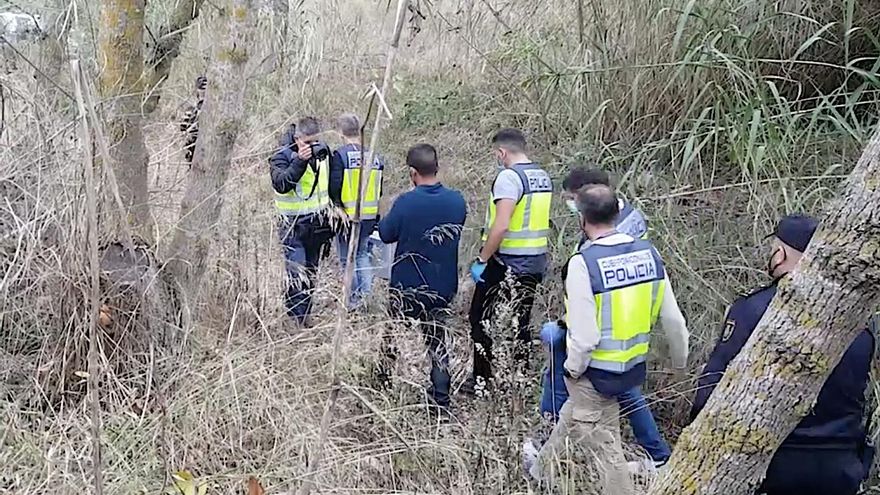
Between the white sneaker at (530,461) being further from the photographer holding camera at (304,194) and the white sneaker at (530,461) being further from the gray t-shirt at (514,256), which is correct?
the photographer holding camera at (304,194)

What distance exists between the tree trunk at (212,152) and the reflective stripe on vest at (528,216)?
4.39 ft

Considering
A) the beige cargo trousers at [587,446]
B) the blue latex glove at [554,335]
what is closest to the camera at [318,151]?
the blue latex glove at [554,335]

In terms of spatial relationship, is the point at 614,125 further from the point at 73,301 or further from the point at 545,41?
the point at 73,301

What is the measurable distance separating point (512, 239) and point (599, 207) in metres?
1.11

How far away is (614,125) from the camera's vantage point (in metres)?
5.49

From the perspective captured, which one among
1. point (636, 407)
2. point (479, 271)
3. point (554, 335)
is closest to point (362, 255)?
point (479, 271)

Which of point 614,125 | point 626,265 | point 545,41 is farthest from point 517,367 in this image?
point 545,41

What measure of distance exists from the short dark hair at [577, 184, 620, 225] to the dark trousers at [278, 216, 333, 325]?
1425 mm

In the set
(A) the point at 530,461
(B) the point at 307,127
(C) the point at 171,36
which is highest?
(C) the point at 171,36

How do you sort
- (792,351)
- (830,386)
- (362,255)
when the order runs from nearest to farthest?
(792,351) → (830,386) → (362,255)

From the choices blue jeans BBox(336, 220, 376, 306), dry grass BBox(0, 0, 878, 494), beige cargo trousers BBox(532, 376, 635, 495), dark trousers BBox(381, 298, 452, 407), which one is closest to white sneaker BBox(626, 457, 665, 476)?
beige cargo trousers BBox(532, 376, 635, 495)

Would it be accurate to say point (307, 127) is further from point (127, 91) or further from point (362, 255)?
point (127, 91)

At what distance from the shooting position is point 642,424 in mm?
3527

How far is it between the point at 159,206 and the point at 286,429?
1416 mm
